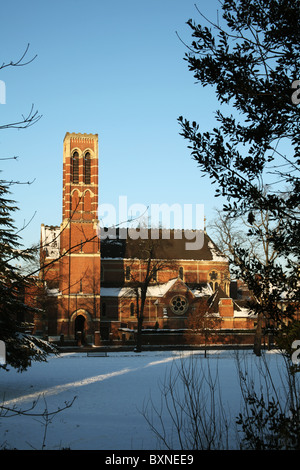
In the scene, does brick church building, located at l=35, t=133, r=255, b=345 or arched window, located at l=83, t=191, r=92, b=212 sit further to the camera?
arched window, located at l=83, t=191, r=92, b=212

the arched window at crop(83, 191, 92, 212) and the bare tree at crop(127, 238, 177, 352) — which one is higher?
the arched window at crop(83, 191, 92, 212)

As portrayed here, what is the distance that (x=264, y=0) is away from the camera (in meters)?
6.66

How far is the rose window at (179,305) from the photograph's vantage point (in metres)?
54.9

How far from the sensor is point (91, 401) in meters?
16.1

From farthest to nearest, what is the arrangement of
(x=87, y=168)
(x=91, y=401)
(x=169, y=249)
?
(x=169, y=249) < (x=87, y=168) < (x=91, y=401)

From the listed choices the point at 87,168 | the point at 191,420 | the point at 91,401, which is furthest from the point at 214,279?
the point at 191,420

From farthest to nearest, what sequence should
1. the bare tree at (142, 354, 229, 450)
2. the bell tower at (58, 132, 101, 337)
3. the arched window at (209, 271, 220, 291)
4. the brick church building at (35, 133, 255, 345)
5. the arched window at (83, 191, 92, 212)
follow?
the arched window at (209, 271, 220, 291), the arched window at (83, 191, 92, 212), the bell tower at (58, 132, 101, 337), the brick church building at (35, 133, 255, 345), the bare tree at (142, 354, 229, 450)

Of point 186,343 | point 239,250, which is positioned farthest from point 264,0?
point 186,343

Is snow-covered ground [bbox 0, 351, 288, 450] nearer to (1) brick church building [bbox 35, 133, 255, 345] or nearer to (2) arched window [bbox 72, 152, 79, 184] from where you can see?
(1) brick church building [bbox 35, 133, 255, 345]

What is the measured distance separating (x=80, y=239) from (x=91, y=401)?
31948 millimetres

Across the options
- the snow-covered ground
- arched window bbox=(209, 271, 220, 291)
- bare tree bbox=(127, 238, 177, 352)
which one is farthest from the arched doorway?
the snow-covered ground

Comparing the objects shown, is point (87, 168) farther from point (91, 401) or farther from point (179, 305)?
point (91, 401)

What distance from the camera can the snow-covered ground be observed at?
10.7 metres
